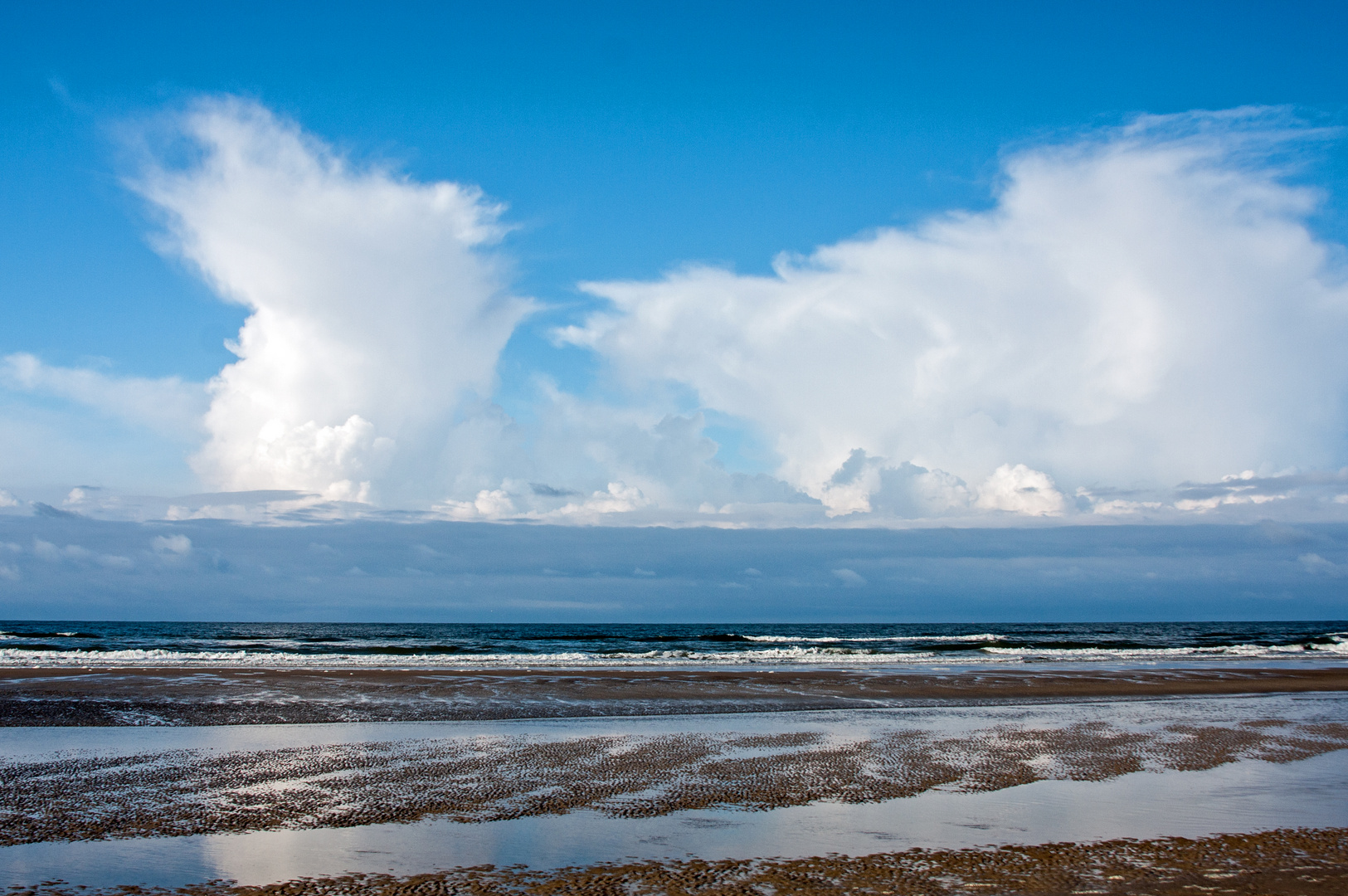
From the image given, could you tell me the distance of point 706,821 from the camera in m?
9.54

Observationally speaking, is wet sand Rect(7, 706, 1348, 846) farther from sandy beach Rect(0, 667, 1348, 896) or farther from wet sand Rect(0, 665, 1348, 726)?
wet sand Rect(0, 665, 1348, 726)

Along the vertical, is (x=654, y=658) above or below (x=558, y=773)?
below

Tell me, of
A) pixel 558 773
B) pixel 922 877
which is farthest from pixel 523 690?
pixel 922 877

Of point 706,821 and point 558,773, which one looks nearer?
point 706,821

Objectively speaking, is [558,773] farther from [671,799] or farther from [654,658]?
[654,658]

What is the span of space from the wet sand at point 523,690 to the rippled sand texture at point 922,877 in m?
12.0

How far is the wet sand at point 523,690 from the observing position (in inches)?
769

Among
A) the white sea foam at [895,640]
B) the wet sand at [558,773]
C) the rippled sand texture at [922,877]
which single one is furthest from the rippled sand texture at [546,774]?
the white sea foam at [895,640]

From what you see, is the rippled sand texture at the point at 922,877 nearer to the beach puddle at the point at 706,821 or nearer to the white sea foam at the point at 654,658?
the beach puddle at the point at 706,821

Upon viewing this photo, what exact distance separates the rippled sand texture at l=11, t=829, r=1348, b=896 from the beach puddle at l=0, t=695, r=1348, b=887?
31cm

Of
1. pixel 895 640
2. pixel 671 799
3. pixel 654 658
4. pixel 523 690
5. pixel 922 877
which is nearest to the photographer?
pixel 922 877

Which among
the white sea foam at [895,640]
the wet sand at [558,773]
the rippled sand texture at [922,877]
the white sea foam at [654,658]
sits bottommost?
the white sea foam at [895,640]

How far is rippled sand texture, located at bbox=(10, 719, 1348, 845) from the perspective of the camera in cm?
977

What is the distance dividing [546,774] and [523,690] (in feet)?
44.4
